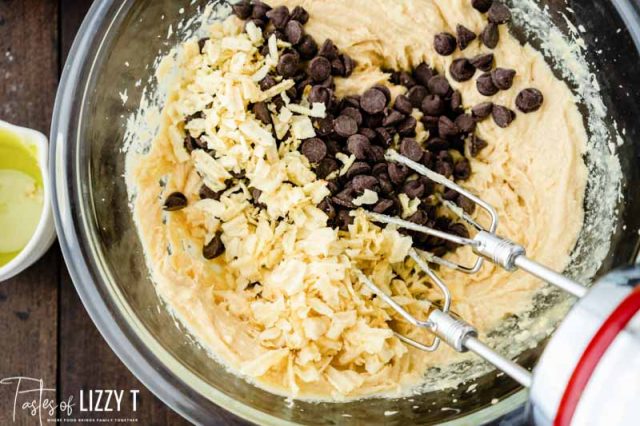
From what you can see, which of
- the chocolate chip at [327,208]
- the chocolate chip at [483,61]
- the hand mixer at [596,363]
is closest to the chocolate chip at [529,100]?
the chocolate chip at [483,61]

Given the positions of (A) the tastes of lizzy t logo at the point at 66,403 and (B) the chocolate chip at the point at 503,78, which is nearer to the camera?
(B) the chocolate chip at the point at 503,78

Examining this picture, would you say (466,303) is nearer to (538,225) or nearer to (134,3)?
(538,225)

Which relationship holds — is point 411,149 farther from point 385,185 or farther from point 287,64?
point 287,64

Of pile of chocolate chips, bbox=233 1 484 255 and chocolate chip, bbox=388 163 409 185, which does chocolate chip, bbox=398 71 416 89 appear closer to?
pile of chocolate chips, bbox=233 1 484 255

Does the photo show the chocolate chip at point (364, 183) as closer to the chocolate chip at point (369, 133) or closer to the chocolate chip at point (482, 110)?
the chocolate chip at point (369, 133)

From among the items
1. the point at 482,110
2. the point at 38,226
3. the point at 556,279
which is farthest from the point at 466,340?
the point at 38,226

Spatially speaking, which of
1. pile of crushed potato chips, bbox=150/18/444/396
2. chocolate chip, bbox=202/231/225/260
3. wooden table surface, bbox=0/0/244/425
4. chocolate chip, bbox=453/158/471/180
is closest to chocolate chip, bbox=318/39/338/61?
pile of crushed potato chips, bbox=150/18/444/396
